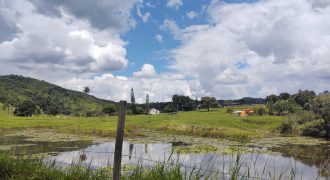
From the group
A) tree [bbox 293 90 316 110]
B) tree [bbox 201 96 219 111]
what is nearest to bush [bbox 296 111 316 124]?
tree [bbox 293 90 316 110]

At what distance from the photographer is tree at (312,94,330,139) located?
6237cm

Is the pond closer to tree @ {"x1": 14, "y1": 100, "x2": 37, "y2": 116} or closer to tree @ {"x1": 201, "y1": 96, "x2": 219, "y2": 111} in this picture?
tree @ {"x1": 14, "y1": 100, "x2": 37, "y2": 116}

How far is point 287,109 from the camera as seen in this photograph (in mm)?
108500

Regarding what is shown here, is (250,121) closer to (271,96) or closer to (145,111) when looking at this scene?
(145,111)

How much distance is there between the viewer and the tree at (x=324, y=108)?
6237cm

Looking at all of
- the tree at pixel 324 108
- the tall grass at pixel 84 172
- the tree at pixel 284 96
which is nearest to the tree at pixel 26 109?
the tree at pixel 324 108

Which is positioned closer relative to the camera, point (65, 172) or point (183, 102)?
point (65, 172)

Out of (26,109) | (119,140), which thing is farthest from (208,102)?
(119,140)

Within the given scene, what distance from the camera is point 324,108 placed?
208ft

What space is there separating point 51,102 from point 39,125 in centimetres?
8206

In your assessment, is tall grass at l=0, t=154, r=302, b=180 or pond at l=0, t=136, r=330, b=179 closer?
tall grass at l=0, t=154, r=302, b=180

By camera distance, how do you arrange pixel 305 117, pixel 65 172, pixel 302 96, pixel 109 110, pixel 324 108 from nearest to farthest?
pixel 65 172 → pixel 324 108 → pixel 305 117 → pixel 302 96 → pixel 109 110

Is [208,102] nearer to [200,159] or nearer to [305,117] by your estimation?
[305,117]

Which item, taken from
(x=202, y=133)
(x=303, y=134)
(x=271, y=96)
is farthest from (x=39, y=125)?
(x=271, y=96)
